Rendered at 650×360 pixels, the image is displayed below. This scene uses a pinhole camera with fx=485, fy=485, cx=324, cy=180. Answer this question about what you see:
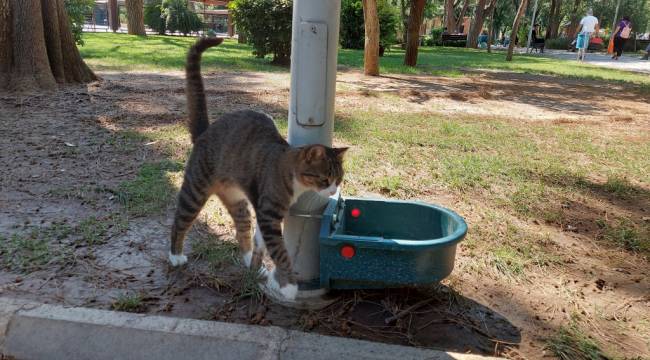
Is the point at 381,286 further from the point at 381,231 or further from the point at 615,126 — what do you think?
the point at 615,126

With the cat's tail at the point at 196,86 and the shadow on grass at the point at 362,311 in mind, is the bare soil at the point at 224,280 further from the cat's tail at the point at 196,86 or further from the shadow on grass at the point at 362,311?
the cat's tail at the point at 196,86

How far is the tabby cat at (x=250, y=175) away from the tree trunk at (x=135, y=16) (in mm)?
27010

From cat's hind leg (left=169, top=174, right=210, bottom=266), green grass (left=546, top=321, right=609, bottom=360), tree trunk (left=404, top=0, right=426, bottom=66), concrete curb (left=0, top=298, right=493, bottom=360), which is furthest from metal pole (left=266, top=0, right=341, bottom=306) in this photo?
tree trunk (left=404, top=0, right=426, bottom=66)

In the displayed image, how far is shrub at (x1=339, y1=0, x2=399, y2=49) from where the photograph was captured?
69.7ft

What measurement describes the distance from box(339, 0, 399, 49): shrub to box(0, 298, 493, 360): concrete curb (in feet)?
63.3

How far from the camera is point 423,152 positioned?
640 cm

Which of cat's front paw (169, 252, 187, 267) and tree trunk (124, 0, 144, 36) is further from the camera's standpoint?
tree trunk (124, 0, 144, 36)

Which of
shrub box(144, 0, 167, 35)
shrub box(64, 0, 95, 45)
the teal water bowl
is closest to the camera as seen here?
the teal water bowl

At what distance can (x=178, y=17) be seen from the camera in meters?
32.4

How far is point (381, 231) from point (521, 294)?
3.44 ft

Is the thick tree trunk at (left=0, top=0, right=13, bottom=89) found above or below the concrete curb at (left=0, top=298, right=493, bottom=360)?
above

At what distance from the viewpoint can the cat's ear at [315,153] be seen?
9.90 ft

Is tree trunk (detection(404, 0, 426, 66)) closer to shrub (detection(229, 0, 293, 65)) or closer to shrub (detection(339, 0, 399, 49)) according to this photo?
shrub (detection(339, 0, 399, 49))

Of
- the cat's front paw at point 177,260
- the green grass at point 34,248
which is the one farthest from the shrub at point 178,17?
the cat's front paw at point 177,260
